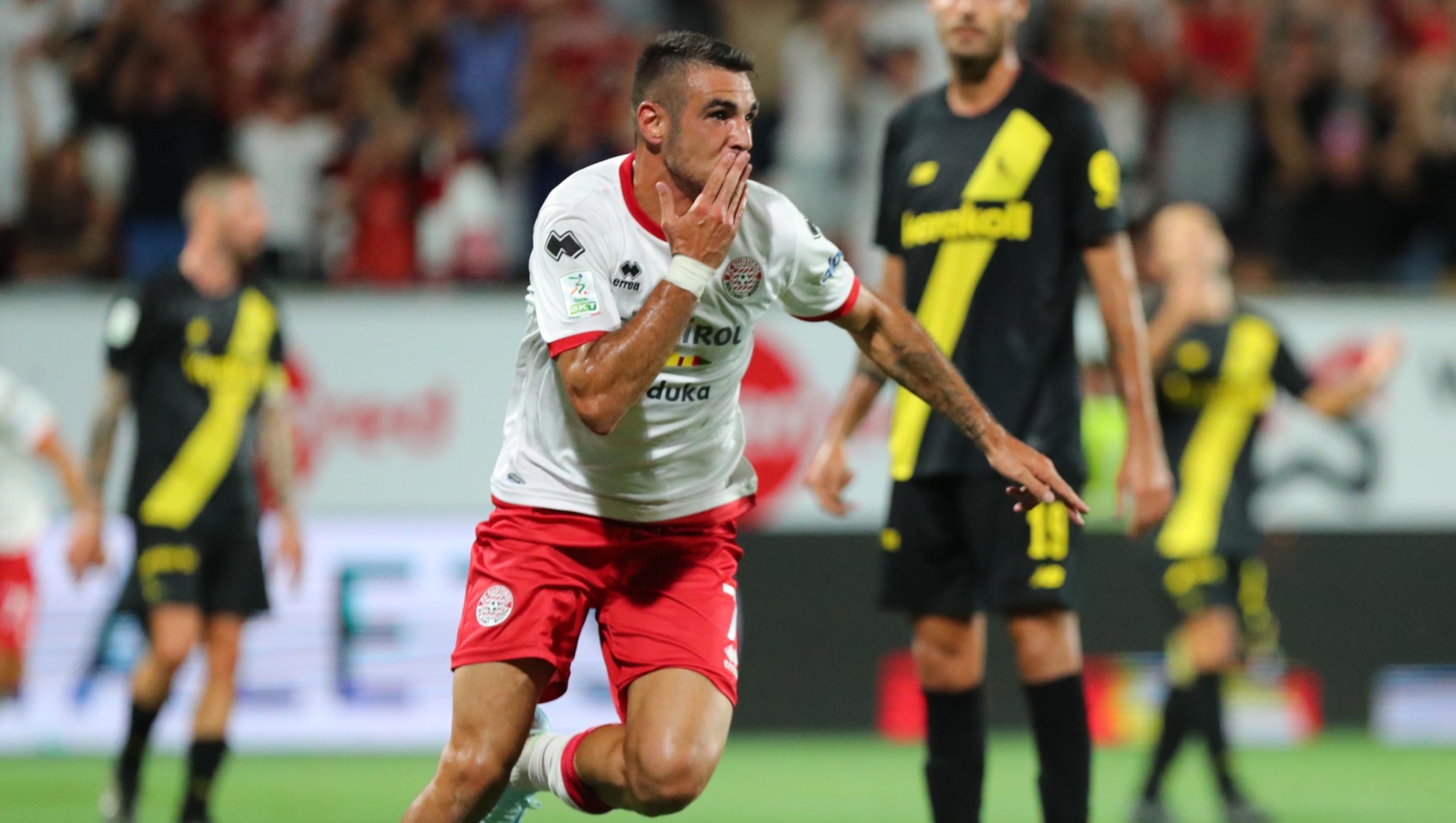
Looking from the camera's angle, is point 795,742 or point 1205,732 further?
point 795,742

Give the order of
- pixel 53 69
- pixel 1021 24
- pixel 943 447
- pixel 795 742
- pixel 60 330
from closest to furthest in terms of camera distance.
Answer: pixel 943 447 → pixel 795 742 → pixel 60 330 → pixel 53 69 → pixel 1021 24

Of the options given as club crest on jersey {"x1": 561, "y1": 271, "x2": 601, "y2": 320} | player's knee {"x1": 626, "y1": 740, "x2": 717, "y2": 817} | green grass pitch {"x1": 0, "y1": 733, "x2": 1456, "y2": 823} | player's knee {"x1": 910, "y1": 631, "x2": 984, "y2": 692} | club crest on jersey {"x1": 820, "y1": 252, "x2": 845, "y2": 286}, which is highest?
club crest on jersey {"x1": 820, "y1": 252, "x2": 845, "y2": 286}

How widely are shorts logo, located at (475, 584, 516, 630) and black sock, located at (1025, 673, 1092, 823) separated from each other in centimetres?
139

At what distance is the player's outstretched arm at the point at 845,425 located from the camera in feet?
17.0

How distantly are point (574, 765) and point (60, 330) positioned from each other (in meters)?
7.14

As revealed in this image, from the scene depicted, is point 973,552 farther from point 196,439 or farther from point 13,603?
point 13,603

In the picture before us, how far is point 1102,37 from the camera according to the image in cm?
1199

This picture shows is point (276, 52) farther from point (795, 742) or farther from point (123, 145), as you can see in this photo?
point (795, 742)

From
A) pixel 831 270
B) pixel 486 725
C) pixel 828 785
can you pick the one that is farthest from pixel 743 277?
pixel 828 785

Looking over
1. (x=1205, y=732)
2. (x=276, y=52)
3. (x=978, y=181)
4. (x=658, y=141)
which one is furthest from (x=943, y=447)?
(x=276, y=52)

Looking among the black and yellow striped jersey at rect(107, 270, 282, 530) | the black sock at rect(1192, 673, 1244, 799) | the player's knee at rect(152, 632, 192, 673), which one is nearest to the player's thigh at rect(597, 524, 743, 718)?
the player's knee at rect(152, 632, 192, 673)

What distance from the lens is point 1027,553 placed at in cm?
482

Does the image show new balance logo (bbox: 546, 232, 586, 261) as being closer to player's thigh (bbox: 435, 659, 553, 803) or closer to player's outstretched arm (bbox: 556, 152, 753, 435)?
player's outstretched arm (bbox: 556, 152, 753, 435)

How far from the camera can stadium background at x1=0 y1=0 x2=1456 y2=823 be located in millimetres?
9719
